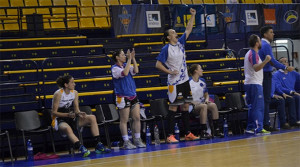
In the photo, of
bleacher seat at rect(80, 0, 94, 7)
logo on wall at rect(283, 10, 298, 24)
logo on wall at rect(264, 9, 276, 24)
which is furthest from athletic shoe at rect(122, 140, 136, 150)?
logo on wall at rect(283, 10, 298, 24)

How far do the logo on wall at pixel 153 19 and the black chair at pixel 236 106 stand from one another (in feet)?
16.7

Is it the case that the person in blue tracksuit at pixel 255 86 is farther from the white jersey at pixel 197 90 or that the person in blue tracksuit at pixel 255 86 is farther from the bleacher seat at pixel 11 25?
the bleacher seat at pixel 11 25

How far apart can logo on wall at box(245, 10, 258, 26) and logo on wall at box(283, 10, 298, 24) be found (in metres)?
1.37

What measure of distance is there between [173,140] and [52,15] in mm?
7084

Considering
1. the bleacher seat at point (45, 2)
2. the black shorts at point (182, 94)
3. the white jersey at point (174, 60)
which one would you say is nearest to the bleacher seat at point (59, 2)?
the bleacher seat at point (45, 2)

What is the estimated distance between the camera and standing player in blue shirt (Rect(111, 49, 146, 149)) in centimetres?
915

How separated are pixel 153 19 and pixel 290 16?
16.7 ft

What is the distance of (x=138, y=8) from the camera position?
1541cm

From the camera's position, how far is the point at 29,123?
9.20m

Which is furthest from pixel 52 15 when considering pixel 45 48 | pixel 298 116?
pixel 298 116

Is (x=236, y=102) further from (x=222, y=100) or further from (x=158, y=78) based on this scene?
(x=158, y=78)

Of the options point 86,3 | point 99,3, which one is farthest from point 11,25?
point 99,3

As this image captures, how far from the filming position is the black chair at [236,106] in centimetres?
1103

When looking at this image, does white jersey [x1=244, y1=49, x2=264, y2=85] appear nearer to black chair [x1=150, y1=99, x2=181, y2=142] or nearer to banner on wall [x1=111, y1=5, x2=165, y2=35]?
black chair [x1=150, y1=99, x2=181, y2=142]
